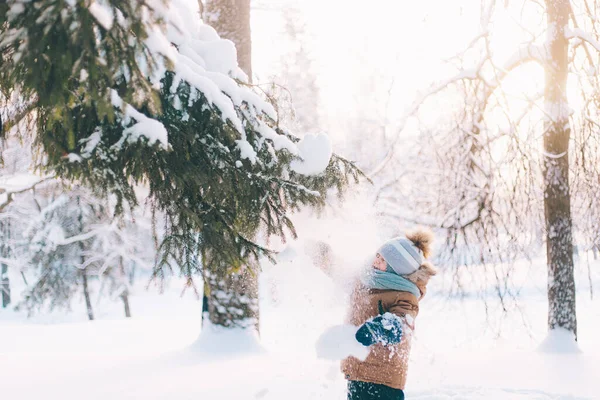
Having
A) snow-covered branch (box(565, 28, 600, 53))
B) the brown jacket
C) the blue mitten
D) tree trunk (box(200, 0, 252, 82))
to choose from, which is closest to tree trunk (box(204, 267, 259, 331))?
tree trunk (box(200, 0, 252, 82))

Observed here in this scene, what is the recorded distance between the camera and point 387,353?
361cm

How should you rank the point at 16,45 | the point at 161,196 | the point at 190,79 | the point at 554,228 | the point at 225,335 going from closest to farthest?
the point at 16,45 < the point at 190,79 < the point at 161,196 < the point at 225,335 < the point at 554,228

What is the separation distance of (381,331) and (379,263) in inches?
21.7

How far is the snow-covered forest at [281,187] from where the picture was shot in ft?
9.07

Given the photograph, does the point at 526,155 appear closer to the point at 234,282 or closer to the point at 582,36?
the point at 582,36

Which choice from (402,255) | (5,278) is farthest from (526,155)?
(5,278)

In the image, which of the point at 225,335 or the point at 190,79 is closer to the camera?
the point at 190,79

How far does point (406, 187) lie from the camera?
9.23m

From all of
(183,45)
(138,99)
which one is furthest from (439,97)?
(138,99)

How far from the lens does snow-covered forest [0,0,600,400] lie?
276cm

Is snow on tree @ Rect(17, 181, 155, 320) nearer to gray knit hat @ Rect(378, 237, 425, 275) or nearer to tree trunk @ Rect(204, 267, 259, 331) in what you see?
tree trunk @ Rect(204, 267, 259, 331)

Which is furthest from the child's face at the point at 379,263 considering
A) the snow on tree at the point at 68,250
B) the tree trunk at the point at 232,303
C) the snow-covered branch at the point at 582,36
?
the snow on tree at the point at 68,250

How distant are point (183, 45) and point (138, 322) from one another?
532 inches

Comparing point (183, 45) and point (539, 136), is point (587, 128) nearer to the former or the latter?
point (539, 136)
